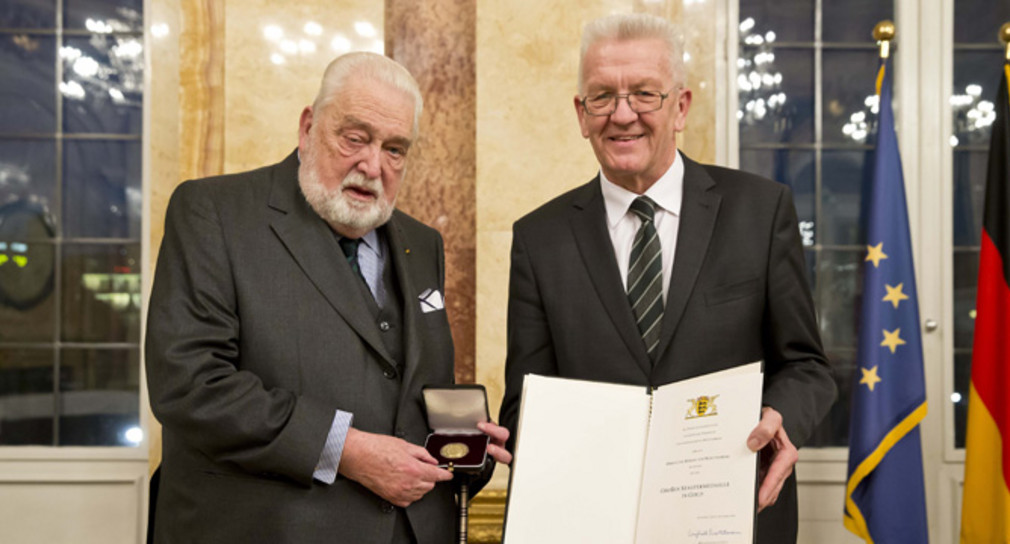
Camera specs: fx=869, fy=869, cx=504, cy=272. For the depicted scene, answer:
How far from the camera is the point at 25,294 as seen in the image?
14.6ft

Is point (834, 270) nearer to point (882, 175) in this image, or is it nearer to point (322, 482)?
point (882, 175)

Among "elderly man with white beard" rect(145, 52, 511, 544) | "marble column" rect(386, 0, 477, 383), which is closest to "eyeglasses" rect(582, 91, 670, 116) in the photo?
"elderly man with white beard" rect(145, 52, 511, 544)

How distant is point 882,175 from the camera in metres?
3.93

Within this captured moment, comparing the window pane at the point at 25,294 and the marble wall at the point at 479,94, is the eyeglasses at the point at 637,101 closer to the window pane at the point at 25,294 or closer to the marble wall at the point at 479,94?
the marble wall at the point at 479,94

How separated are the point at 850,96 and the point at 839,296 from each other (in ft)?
3.46

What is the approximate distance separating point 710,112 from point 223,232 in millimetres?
2999

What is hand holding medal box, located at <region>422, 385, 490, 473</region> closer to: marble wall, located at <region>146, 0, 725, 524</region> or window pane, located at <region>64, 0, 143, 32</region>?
marble wall, located at <region>146, 0, 725, 524</region>

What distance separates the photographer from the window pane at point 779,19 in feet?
15.0

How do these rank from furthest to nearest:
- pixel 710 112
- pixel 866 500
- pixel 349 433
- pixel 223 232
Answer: pixel 710 112, pixel 866 500, pixel 223 232, pixel 349 433

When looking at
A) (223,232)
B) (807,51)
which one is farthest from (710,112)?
(223,232)

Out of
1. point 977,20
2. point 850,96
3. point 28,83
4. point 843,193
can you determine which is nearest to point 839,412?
point 843,193

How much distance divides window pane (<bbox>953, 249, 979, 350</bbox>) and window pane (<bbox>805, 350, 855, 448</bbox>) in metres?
0.56

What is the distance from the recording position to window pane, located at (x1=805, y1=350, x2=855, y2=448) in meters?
4.44

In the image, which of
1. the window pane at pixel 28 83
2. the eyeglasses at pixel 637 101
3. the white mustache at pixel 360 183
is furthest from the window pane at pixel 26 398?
the eyeglasses at pixel 637 101
